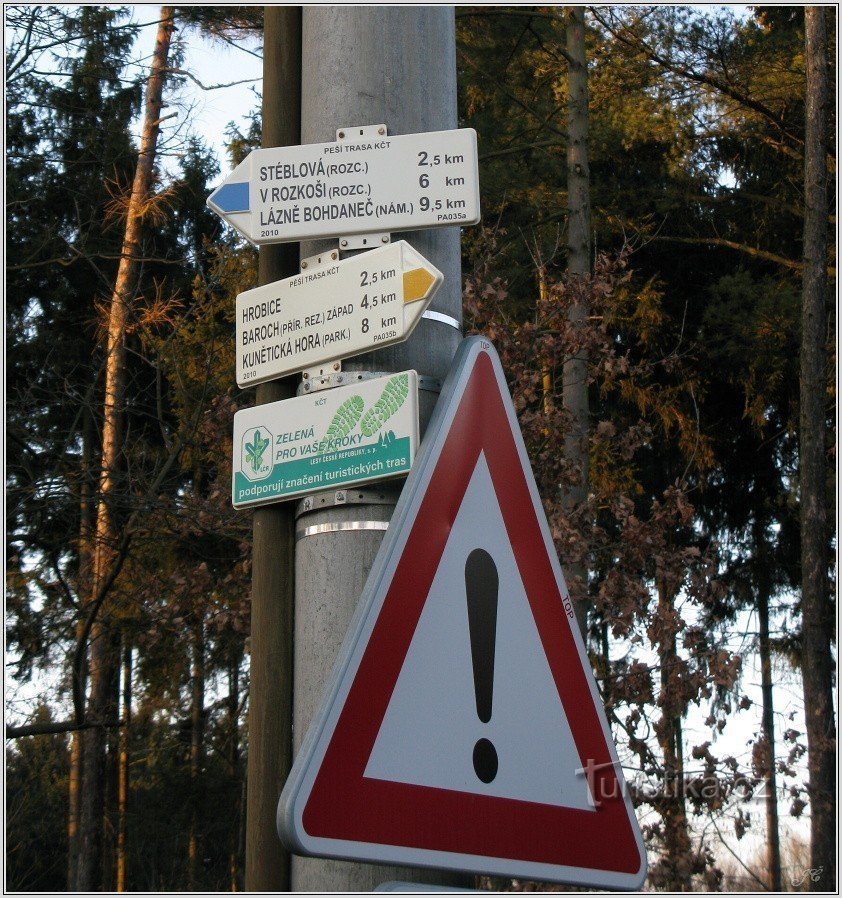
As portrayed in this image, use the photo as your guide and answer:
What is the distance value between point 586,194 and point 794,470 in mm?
6594

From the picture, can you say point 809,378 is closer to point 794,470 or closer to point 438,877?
point 794,470

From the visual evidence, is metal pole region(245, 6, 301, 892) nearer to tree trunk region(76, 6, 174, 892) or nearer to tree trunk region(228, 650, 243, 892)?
tree trunk region(76, 6, 174, 892)

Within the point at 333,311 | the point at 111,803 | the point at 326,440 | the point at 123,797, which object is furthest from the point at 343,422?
the point at 111,803

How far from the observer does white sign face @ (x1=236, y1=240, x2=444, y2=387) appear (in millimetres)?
2301

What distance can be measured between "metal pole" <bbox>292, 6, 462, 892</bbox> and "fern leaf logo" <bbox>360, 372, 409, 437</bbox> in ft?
0.25

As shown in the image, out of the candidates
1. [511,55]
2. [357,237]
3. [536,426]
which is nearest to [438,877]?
[357,237]

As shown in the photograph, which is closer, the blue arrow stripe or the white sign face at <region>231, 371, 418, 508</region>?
the white sign face at <region>231, 371, 418, 508</region>

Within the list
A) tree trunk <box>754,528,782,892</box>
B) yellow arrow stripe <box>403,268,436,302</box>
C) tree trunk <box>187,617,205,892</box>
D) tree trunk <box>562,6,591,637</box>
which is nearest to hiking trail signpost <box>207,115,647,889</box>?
yellow arrow stripe <box>403,268,436,302</box>

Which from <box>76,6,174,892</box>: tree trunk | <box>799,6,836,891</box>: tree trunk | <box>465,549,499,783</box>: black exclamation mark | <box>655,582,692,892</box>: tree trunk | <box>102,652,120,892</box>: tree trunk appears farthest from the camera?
<box>102,652,120,892</box>: tree trunk

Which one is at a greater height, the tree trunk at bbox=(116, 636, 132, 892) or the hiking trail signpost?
the hiking trail signpost

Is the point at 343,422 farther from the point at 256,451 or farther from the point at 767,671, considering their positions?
the point at 767,671

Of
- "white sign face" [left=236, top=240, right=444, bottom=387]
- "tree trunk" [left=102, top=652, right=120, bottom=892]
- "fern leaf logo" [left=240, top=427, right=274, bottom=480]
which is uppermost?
"white sign face" [left=236, top=240, right=444, bottom=387]

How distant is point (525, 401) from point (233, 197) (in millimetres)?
7011

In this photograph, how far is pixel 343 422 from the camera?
2312 mm
